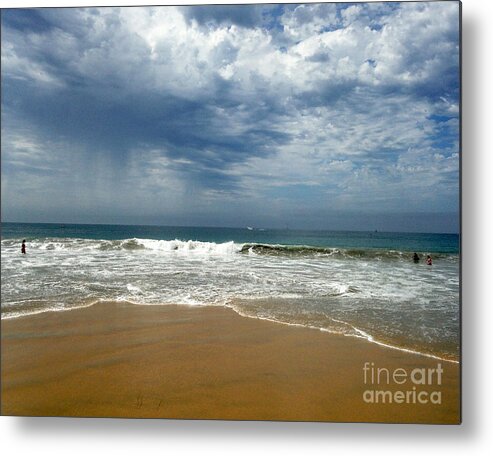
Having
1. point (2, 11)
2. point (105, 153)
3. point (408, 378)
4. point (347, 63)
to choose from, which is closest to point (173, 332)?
point (105, 153)

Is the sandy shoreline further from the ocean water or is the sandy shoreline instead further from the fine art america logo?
the ocean water

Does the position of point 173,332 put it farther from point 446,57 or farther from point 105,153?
point 446,57

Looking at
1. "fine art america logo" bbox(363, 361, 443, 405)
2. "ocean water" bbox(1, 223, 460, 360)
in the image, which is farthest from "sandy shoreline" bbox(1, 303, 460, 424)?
"ocean water" bbox(1, 223, 460, 360)

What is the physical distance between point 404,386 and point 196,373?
1.13 m

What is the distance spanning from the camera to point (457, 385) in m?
1.83

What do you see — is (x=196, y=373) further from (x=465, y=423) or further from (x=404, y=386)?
(x=465, y=423)

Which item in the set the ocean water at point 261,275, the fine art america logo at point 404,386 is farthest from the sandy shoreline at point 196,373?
the ocean water at point 261,275

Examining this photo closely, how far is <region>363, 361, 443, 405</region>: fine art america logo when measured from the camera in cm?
185

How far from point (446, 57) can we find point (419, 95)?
22 centimetres

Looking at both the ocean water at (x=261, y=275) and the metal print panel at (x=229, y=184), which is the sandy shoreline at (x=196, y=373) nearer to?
the metal print panel at (x=229, y=184)

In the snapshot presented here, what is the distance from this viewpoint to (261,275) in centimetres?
272

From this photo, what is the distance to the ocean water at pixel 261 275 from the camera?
81.6 inches

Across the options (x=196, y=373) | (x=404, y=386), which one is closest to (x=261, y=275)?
(x=196, y=373)

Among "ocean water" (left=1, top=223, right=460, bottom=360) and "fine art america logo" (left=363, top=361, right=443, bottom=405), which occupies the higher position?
"ocean water" (left=1, top=223, right=460, bottom=360)
